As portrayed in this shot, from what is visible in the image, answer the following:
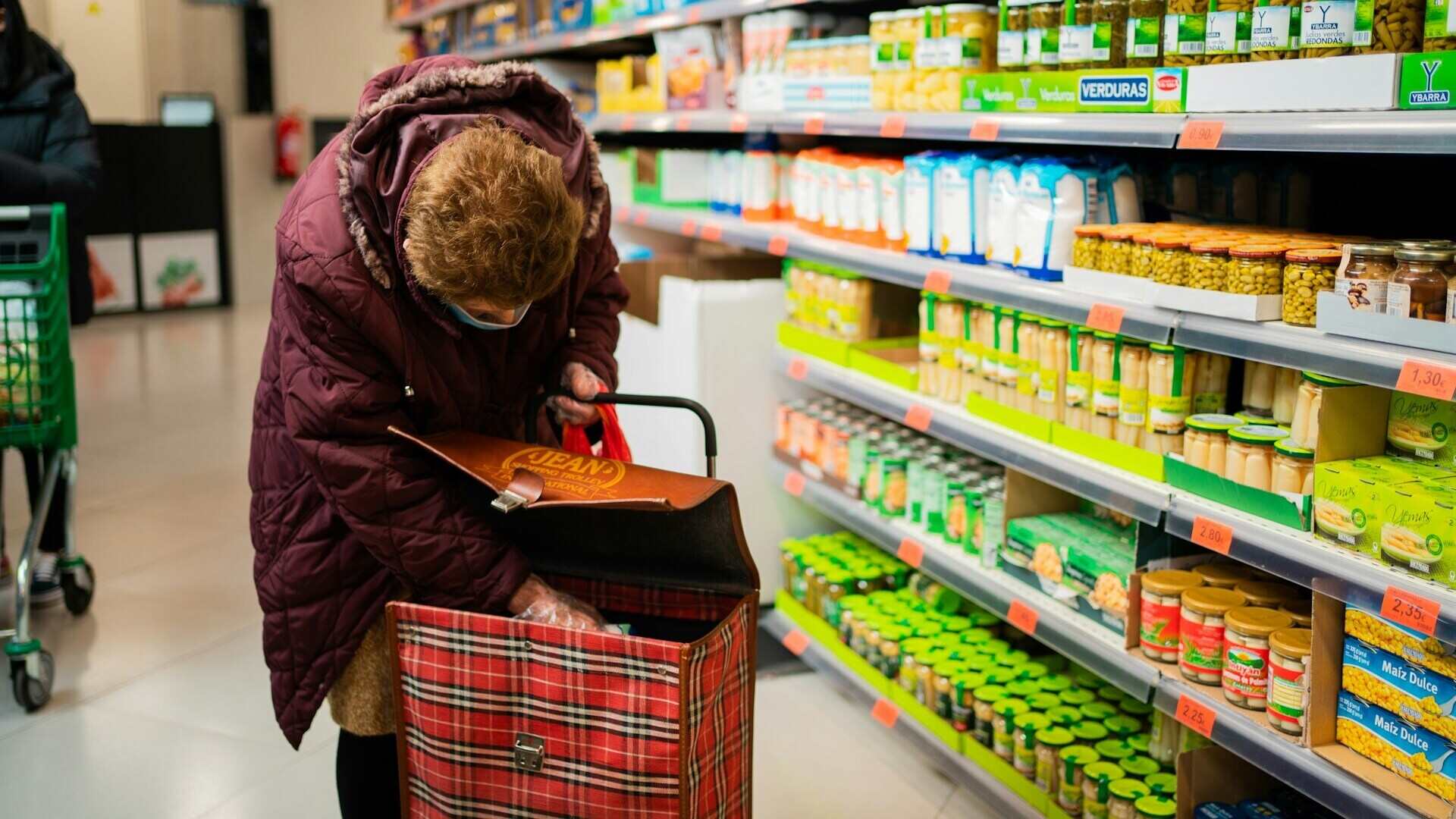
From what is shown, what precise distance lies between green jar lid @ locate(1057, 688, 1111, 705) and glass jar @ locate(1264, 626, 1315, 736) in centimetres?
75

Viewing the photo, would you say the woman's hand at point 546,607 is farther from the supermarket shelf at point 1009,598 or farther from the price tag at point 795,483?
the price tag at point 795,483

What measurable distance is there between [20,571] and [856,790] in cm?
223

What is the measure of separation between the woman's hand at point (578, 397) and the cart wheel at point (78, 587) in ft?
7.91

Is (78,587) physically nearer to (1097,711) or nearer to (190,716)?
(190,716)

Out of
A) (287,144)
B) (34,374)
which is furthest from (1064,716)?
(287,144)

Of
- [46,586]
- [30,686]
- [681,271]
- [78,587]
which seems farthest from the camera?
[681,271]

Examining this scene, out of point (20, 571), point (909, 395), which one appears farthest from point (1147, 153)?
point (20, 571)

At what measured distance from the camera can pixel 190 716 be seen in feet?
11.5

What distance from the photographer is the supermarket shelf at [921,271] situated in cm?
245

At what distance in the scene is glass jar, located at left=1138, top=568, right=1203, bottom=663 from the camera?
2502mm

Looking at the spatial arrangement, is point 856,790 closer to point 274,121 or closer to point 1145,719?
point 1145,719

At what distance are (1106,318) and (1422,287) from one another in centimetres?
63

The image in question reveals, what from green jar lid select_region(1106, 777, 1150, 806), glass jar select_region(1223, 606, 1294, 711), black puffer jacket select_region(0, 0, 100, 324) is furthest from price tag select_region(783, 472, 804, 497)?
black puffer jacket select_region(0, 0, 100, 324)

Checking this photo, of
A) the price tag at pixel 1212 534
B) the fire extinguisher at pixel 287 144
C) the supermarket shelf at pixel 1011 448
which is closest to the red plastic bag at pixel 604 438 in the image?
the supermarket shelf at pixel 1011 448
